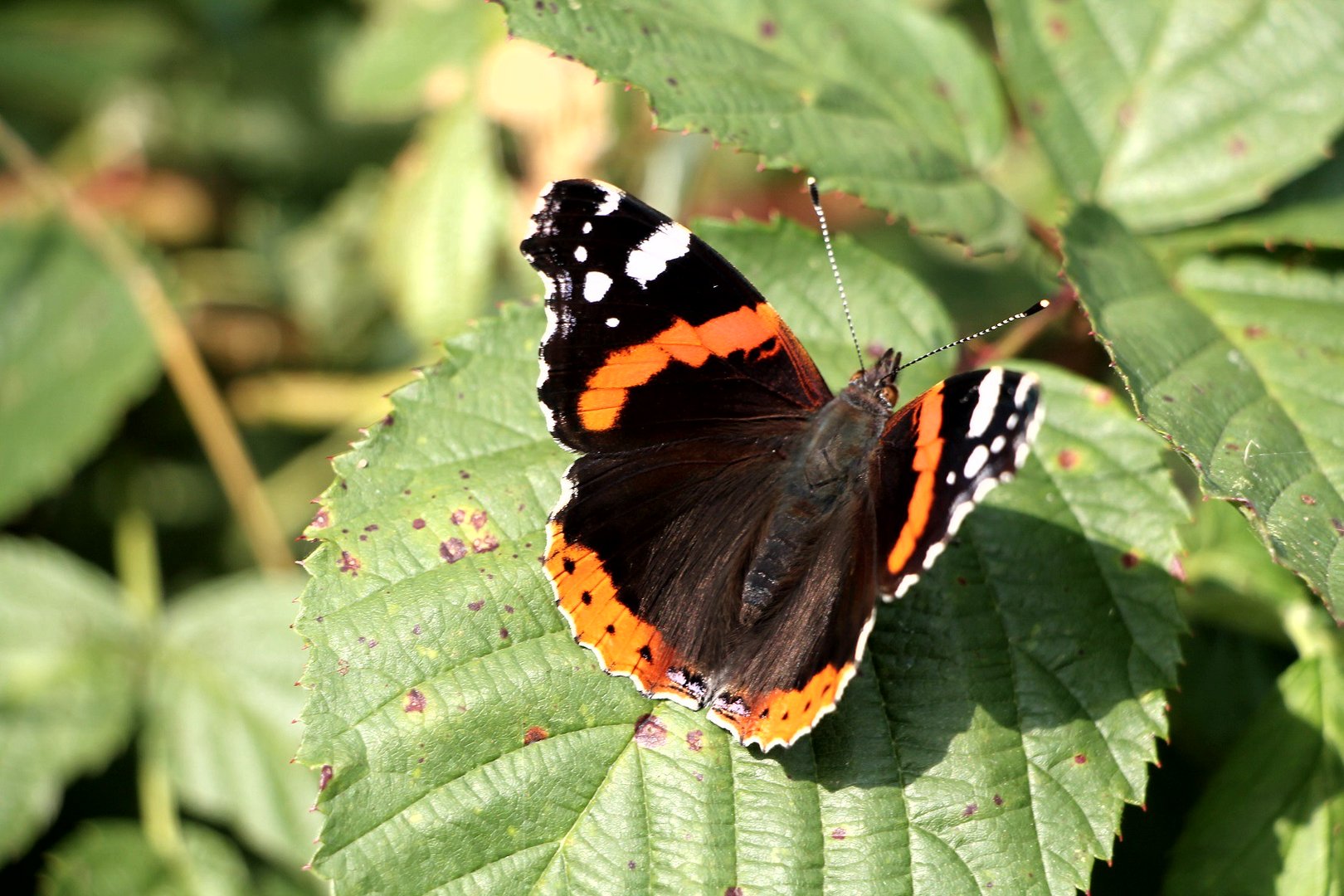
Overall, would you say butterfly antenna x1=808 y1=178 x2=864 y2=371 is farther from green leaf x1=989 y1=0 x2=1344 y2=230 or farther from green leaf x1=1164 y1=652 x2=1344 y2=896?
green leaf x1=1164 y1=652 x2=1344 y2=896

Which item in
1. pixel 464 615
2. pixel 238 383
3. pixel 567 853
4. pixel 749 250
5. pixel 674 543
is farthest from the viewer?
pixel 238 383

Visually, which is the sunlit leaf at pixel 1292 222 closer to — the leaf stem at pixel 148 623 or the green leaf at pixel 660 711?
the green leaf at pixel 660 711

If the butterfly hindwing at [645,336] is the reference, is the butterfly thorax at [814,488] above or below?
below

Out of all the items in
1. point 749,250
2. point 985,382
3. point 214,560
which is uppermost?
point 214,560

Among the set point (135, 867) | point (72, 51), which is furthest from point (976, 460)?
point (72, 51)

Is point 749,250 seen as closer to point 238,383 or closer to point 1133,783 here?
point 1133,783

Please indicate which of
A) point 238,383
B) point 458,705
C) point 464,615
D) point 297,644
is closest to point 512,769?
point 458,705

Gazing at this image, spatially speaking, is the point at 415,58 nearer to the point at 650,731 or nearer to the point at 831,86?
the point at 831,86

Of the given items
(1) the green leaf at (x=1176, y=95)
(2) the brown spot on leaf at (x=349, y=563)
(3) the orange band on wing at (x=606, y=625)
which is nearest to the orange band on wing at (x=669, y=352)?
(3) the orange band on wing at (x=606, y=625)
